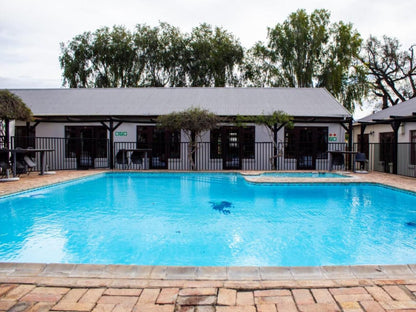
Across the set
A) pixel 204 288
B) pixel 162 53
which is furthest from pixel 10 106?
pixel 162 53

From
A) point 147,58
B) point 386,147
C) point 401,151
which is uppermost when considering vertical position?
point 147,58

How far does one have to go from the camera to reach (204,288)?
2.38 meters

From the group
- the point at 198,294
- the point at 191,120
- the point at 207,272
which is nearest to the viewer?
the point at 198,294

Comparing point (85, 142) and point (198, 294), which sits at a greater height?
point (85, 142)

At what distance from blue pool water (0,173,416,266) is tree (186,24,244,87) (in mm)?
20886

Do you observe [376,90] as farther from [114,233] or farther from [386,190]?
[114,233]

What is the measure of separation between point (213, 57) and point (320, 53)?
9079mm

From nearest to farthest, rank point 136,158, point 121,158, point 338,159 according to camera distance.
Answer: point 338,159
point 136,158
point 121,158

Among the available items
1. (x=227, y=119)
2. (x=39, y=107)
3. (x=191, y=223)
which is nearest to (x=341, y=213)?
(x=191, y=223)

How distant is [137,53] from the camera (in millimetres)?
28062

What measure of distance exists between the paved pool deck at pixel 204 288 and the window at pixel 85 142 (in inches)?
476

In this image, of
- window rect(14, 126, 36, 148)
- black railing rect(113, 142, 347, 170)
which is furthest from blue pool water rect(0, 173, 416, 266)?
window rect(14, 126, 36, 148)

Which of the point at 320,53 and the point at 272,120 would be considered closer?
the point at 272,120

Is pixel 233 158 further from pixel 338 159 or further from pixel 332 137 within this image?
pixel 332 137
